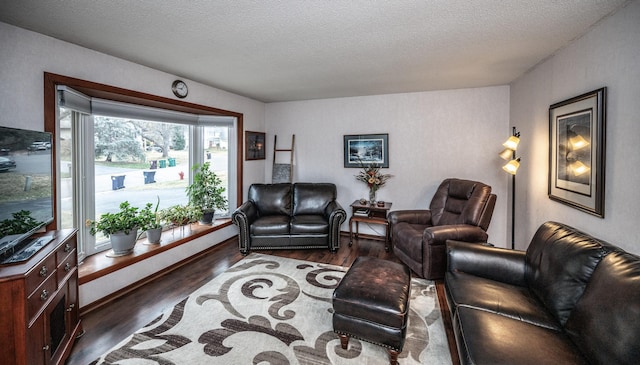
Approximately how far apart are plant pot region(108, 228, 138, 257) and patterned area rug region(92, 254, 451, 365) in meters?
0.98

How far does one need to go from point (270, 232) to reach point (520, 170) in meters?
3.51

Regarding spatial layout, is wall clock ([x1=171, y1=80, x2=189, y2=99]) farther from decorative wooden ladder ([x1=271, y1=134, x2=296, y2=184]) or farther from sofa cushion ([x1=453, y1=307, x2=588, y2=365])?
sofa cushion ([x1=453, y1=307, x2=588, y2=365])

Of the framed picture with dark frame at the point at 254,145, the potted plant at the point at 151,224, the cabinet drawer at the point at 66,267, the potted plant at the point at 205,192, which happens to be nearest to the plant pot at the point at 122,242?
the potted plant at the point at 151,224

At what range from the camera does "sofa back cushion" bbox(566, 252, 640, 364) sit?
4.01 ft

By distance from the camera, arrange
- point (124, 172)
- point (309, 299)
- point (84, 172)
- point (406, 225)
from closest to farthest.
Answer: point (309, 299)
point (84, 172)
point (124, 172)
point (406, 225)

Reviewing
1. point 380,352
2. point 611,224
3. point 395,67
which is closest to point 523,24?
point 395,67

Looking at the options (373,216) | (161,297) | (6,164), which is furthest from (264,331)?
(373,216)

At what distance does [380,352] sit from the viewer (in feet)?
6.72

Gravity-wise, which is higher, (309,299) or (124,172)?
(124,172)

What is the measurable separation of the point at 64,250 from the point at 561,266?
3.43 meters

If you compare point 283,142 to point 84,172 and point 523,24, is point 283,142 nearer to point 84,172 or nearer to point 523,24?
point 84,172

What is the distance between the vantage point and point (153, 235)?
135 inches

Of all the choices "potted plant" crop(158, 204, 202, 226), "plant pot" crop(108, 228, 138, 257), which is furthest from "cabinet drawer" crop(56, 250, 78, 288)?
"potted plant" crop(158, 204, 202, 226)

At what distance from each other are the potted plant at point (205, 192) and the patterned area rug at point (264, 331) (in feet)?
4.61
